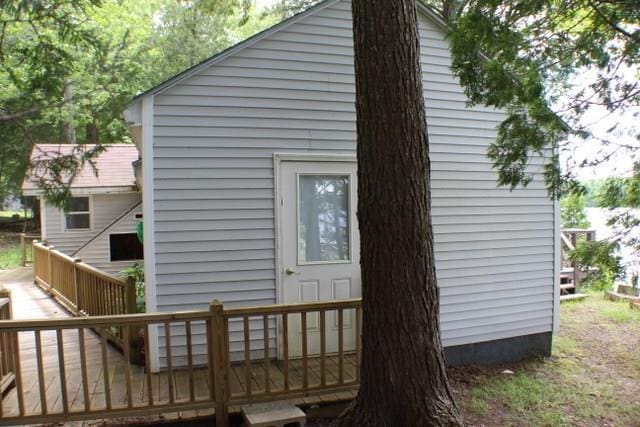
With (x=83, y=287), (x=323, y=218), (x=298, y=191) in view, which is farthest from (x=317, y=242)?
(x=83, y=287)

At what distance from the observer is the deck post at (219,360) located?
149 inches

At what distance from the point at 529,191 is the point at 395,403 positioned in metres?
3.92

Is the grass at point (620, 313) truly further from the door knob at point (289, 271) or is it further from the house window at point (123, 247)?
the house window at point (123, 247)

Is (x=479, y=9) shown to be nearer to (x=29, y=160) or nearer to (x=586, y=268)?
(x=586, y=268)

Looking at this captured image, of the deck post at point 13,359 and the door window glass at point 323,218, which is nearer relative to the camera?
the deck post at point 13,359

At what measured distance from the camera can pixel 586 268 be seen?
5023 millimetres

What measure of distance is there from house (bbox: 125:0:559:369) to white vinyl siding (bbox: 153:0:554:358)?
0.01 metres

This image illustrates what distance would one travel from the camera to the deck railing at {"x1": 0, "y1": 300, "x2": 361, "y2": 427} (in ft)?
11.7

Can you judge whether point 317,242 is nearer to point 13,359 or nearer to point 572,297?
point 13,359

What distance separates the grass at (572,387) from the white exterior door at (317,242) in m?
1.67

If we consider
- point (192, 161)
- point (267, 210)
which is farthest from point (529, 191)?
point (192, 161)

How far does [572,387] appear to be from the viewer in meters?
5.25

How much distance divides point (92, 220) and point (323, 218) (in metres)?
9.21

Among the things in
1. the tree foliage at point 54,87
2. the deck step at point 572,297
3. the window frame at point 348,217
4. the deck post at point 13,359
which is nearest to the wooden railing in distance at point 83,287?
the deck post at point 13,359
